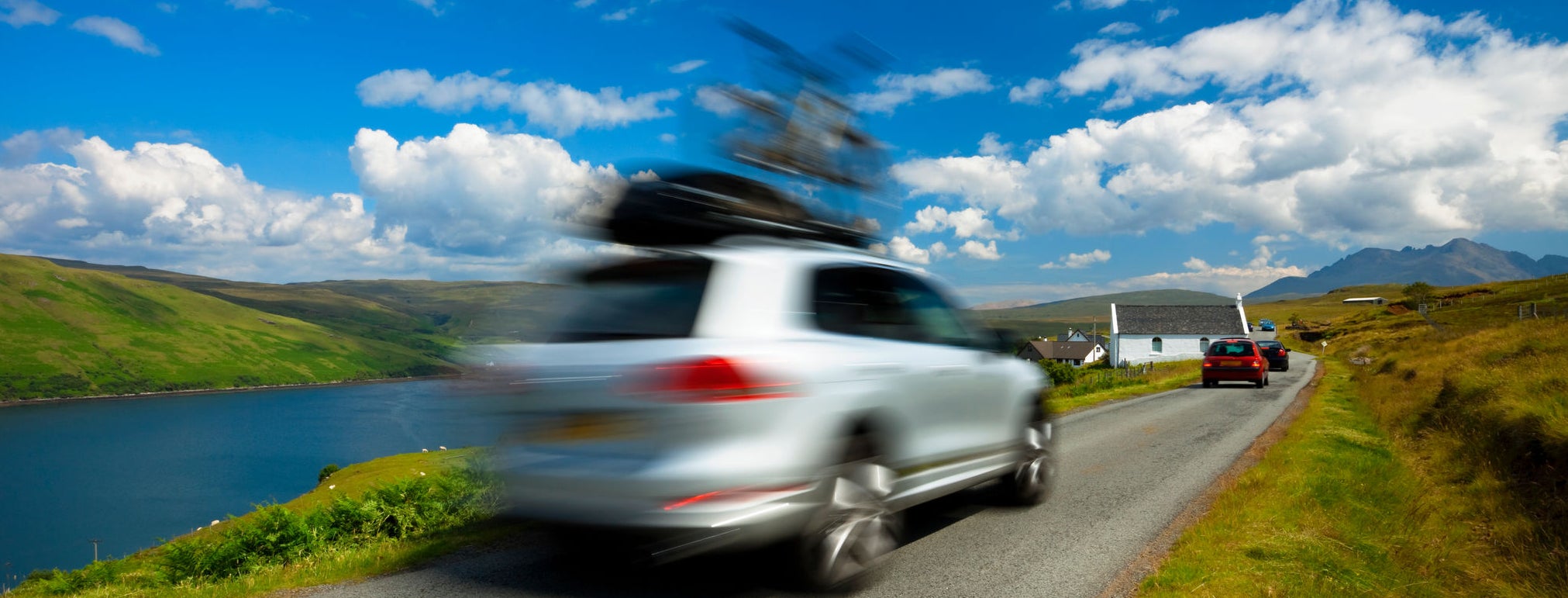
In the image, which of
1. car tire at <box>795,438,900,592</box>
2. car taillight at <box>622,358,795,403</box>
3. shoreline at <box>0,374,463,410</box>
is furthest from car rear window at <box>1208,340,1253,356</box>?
shoreline at <box>0,374,463,410</box>

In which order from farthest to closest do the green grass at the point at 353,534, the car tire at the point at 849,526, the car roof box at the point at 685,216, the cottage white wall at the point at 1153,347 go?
1. the cottage white wall at the point at 1153,347
2. the green grass at the point at 353,534
3. the car roof box at the point at 685,216
4. the car tire at the point at 849,526

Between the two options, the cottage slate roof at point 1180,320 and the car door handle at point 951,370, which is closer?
the car door handle at point 951,370

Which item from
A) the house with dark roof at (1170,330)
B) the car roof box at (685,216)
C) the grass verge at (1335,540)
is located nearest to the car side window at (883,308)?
the car roof box at (685,216)

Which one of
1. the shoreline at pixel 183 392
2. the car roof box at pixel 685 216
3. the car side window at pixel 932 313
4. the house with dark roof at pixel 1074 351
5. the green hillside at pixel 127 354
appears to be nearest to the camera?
the car roof box at pixel 685 216

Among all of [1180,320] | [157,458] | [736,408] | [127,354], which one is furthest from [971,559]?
[127,354]

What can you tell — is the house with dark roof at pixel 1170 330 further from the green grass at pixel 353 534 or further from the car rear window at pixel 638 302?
the car rear window at pixel 638 302

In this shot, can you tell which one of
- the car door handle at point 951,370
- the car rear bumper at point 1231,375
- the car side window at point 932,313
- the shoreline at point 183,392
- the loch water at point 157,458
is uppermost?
the car side window at point 932,313

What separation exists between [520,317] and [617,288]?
96cm

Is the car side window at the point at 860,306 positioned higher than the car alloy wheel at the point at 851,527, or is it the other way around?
the car side window at the point at 860,306

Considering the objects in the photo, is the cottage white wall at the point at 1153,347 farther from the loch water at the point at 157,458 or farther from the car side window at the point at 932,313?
the car side window at the point at 932,313

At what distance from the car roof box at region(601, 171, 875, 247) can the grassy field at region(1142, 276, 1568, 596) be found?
115 inches

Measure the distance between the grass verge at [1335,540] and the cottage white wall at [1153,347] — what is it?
235 ft

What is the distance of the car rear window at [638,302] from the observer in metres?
3.90

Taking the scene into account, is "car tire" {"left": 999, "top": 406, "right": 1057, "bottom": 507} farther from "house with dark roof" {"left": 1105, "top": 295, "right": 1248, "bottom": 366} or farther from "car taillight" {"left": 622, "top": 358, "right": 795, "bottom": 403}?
"house with dark roof" {"left": 1105, "top": 295, "right": 1248, "bottom": 366}
